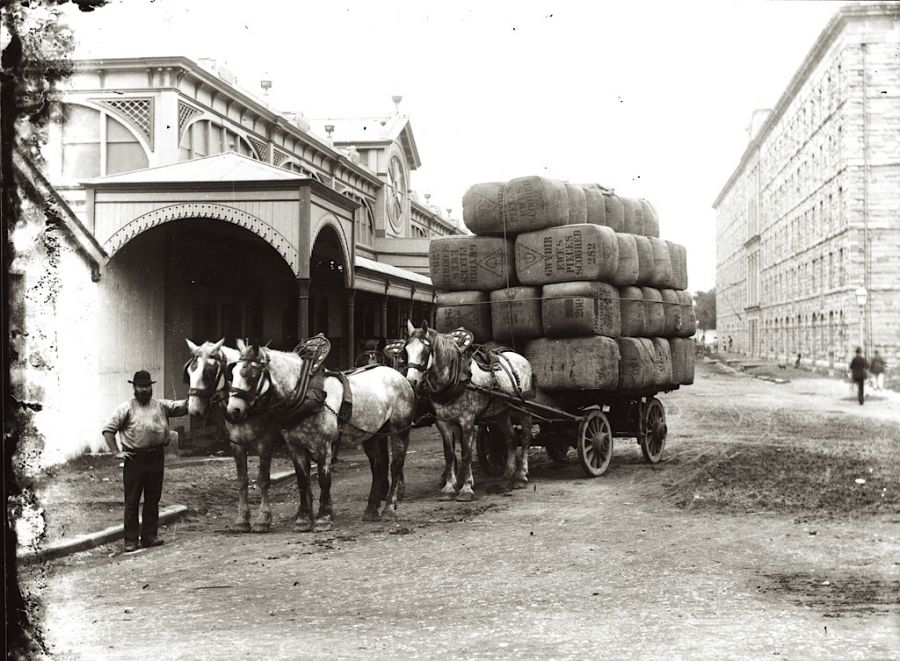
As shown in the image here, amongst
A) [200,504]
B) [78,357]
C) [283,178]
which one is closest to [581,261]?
[283,178]

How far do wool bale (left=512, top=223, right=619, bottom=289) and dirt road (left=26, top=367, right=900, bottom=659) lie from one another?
2.94 metres

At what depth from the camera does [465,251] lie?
13125mm

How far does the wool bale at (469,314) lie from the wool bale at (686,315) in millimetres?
3601

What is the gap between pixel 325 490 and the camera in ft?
30.1

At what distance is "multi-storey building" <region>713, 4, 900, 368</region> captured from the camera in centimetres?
→ 475

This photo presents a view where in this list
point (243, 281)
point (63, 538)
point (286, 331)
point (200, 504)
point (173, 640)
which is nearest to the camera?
point (173, 640)

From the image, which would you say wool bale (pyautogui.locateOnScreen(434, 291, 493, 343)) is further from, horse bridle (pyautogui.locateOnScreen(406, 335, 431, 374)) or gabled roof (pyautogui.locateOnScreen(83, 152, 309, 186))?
gabled roof (pyautogui.locateOnScreen(83, 152, 309, 186))

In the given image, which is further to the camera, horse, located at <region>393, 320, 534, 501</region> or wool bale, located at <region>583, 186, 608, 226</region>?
wool bale, located at <region>583, 186, 608, 226</region>

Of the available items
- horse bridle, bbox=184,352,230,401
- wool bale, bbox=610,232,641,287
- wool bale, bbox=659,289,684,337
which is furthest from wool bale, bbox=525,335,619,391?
horse bridle, bbox=184,352,230,401

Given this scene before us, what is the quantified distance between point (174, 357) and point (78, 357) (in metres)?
1.86

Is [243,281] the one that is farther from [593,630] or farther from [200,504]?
[593,630]

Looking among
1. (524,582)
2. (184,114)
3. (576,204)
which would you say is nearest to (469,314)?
(576,204)

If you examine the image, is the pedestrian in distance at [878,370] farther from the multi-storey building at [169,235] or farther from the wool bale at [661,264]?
the wool bale at [661,264]

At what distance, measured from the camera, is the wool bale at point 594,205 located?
43.5ft
